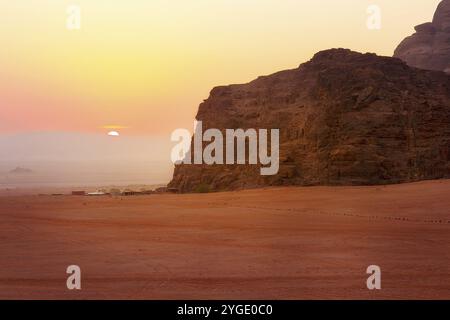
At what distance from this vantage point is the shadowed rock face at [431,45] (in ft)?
226

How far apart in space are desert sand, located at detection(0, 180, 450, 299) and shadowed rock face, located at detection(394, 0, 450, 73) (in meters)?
55.6

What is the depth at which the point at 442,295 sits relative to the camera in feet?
21.8

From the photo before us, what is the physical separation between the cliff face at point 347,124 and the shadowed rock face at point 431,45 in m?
32.7

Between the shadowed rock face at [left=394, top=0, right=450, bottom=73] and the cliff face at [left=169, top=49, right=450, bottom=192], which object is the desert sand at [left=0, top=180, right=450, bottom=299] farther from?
the shadowed rock face at [left=394, top=0, right=450, bottom=73]

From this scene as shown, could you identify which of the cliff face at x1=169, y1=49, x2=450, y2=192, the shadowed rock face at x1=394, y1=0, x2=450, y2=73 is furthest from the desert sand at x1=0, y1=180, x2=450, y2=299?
the shadowed rock face at x1=394, y1=0, x2=450, y2=73

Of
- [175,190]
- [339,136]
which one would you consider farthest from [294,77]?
[175,190]

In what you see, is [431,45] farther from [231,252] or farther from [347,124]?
[231,252]

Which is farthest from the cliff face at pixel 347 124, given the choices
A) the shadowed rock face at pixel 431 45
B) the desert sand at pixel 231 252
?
the shadowed rock face at pixel 431 45

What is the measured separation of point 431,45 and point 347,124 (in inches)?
1882

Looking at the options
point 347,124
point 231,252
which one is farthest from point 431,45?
point 231,252

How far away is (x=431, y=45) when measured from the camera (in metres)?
73.6

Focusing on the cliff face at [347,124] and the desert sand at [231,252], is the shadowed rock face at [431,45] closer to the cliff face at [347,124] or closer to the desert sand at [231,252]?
the cliff face at [347,124]
